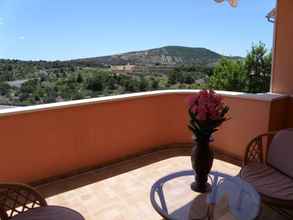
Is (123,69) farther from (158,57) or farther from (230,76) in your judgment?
(230,76)

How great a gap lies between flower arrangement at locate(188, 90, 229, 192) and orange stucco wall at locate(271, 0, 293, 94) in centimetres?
206

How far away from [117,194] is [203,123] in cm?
141

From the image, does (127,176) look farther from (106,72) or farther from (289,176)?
(106,72)

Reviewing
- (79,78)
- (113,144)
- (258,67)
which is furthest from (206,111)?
(258,67)

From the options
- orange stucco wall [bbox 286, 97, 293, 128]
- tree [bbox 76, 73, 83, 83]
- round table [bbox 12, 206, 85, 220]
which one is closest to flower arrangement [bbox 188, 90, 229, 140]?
round table [bbox 12, 206, 85, 220]

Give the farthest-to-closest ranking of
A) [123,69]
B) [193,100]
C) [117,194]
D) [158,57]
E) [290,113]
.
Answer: [158,57] < [123,69] < [290,113] < [117,194] < [193,100]

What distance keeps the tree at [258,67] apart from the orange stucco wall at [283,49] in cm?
702

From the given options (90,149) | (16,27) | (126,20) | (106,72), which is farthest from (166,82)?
(126,20)

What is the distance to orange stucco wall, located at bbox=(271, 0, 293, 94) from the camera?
11.1ft

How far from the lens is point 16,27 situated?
7230 millimetres

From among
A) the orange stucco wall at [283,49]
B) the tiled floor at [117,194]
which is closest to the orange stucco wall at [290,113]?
the orange stucco wall at [283,49]

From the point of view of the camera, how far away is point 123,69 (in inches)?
186

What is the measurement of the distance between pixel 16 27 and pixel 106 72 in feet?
13.7

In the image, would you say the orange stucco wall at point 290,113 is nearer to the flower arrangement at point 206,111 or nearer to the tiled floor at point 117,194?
the tiled floor at point 117,194
